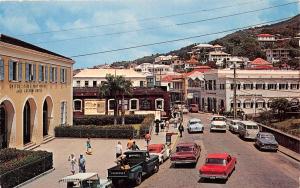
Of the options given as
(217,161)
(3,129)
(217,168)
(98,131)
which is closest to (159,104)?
(98,131)

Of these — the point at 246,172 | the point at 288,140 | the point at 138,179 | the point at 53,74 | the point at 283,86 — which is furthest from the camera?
the point at 283,86

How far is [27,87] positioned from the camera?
39062 mm

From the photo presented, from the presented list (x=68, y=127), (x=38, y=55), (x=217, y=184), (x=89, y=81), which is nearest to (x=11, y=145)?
(x=38, y=55)

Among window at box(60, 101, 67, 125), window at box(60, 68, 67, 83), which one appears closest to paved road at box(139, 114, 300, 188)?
window at box(60, 101, 67, 125)

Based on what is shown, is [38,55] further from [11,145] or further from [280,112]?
[280,112]

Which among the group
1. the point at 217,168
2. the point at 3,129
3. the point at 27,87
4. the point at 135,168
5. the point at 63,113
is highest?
the point at 27,87

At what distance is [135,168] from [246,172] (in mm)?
7727

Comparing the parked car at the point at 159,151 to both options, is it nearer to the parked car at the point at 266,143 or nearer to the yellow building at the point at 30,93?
the parked car at the point at 266,143

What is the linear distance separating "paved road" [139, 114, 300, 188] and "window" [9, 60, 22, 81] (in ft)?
44.3

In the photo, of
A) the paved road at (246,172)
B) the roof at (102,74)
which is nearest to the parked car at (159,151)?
the paved road at (246,172)

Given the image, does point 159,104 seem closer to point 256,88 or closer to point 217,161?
point 256,88

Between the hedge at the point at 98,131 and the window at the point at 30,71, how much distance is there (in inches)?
363

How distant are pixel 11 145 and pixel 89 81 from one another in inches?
2262

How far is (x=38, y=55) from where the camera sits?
41.3 meters
